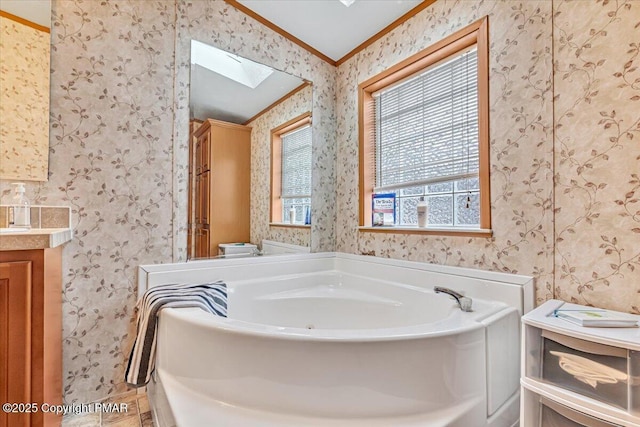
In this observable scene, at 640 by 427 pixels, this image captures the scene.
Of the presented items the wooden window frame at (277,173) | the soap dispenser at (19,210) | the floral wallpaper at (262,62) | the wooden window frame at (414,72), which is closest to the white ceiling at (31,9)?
the floral wallpaper at (262,62)

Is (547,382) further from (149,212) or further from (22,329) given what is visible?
(149,212)

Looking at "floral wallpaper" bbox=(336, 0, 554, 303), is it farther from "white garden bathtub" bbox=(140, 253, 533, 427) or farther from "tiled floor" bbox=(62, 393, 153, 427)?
"tiled floor" bbox=(62, 393, 153, 427)

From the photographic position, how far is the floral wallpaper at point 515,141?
4.75ft

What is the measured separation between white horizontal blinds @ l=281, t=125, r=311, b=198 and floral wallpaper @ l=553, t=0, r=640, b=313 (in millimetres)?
1684

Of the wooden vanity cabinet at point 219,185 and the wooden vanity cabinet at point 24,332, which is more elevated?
the wooden vanity cabinet at point 219,185

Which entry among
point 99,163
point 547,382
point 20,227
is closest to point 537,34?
point 547,382

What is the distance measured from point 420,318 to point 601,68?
1.47 metres

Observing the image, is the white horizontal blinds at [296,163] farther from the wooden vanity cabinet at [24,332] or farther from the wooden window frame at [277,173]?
the wooden vanity cabinet at [24,332]

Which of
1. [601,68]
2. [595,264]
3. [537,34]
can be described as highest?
[537,34]

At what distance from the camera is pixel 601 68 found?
4.24ft

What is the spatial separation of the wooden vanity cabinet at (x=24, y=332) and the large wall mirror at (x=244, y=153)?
849mm

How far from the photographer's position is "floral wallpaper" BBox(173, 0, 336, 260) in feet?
6.33

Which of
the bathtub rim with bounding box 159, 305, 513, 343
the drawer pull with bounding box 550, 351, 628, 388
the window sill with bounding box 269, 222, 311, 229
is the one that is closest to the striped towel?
the bathtub rim with bounding box 159, 305, 513, 343

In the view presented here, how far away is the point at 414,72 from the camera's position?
2.13 m
